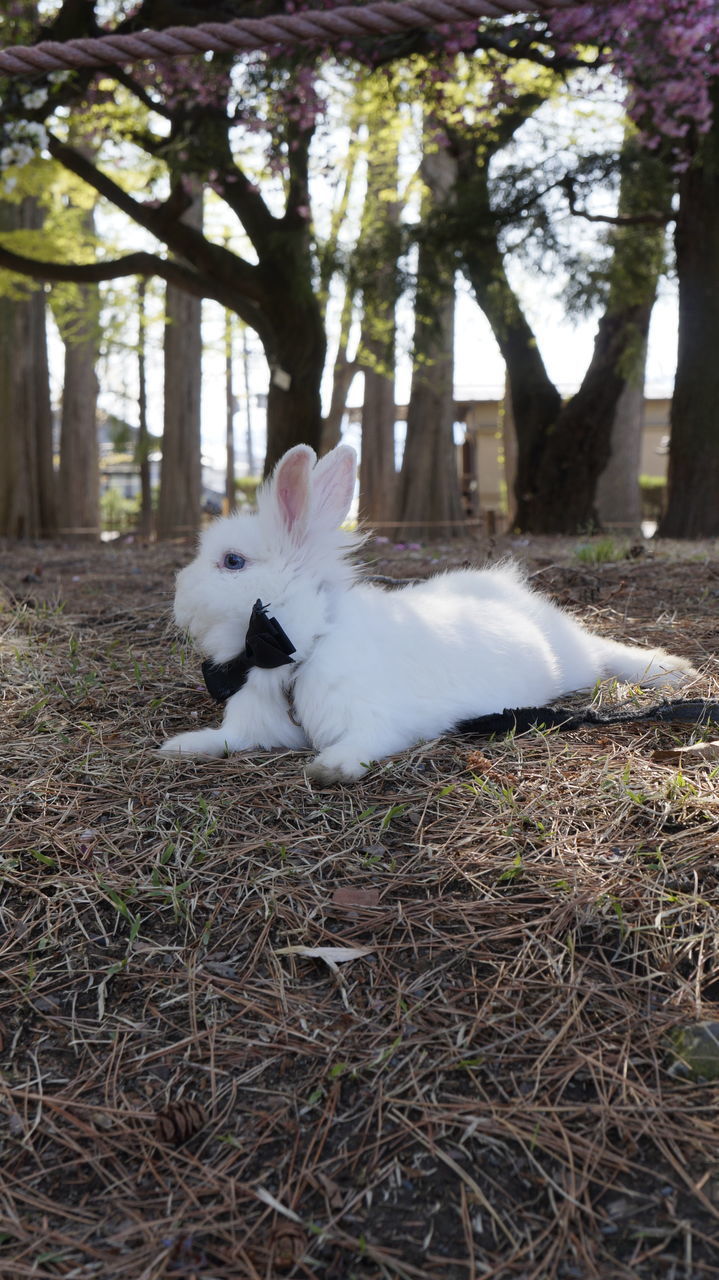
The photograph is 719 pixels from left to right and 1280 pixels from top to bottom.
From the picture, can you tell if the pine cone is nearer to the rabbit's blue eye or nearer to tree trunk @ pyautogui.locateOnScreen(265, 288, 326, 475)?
the rabbit's blue eye

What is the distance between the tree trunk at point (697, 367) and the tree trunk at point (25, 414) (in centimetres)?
916

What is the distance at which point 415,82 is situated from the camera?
9.41 meters

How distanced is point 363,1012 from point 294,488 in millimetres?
1480

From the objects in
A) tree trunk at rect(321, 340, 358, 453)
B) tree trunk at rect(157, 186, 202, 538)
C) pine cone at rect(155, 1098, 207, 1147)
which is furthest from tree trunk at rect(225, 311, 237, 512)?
pine cone at rect(155, 1098, 207, 1147)

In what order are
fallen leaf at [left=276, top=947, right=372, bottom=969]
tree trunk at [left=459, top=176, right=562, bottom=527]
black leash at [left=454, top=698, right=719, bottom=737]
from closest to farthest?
fallen leaf at [left=276, top=947, right=372, bottom=969] → black leash at [left=454, top=698, right=719, bottom=737] → tree trunk at [left=459, top=176, right=562, bottom=527]

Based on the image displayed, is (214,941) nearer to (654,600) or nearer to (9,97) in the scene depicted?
(654,600)

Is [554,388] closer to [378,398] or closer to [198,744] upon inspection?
[378,398]

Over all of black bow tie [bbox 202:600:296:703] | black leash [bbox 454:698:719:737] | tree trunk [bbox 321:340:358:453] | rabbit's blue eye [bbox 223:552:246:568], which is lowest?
black leash [bbox 454:698:719:737]

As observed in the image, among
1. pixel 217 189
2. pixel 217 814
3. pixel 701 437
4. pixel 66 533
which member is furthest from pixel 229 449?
pixel 217 814

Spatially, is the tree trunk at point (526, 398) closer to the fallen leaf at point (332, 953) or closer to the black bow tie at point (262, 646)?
the black bow tie at point (262, 646)

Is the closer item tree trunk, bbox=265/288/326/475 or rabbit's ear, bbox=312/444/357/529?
rabbit's ear, bbox=312/444/357/529

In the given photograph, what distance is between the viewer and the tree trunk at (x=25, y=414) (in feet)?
44.7

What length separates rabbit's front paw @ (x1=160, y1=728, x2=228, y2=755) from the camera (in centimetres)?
263

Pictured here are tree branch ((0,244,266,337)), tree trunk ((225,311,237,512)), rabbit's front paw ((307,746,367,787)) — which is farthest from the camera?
tree trunk ((225,311,237,512))
